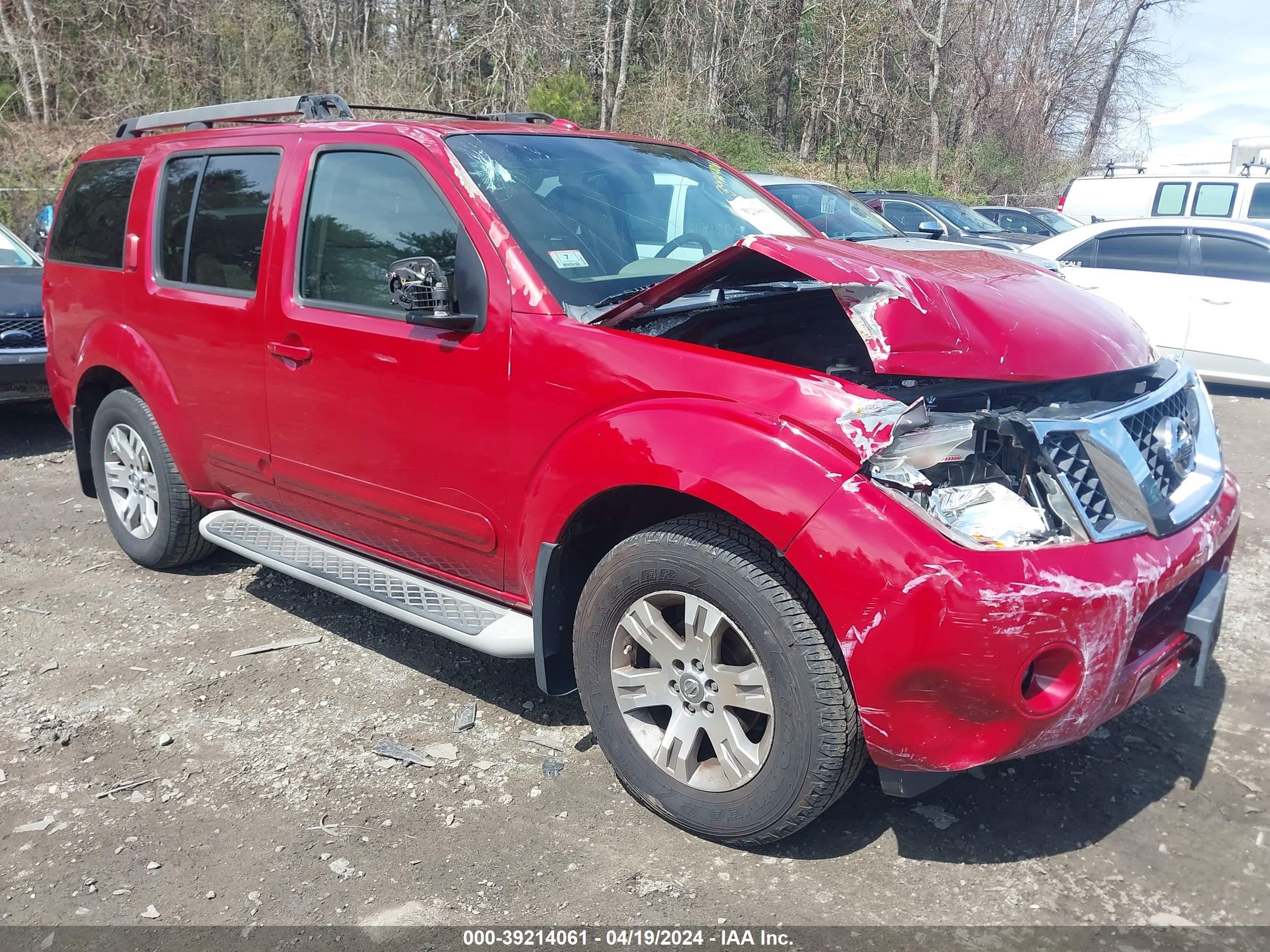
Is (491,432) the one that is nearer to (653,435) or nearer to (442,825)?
(653,435)

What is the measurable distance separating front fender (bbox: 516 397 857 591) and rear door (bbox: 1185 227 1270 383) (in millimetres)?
7927

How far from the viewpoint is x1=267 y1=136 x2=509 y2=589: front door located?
125 inches

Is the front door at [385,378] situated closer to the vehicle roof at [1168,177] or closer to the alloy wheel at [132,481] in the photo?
the alloy wheel at [132,481]

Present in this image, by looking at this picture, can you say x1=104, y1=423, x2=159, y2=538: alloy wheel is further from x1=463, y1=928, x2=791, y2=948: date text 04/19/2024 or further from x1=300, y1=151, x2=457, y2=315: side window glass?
x1=463, y1=928, x2=791, y2=948: date text 04/19/2024

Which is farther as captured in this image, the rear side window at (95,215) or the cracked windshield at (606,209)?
the rear side window at (95,215)

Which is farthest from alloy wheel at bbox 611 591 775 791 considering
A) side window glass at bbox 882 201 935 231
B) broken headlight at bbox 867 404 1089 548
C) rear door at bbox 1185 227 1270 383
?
side window glass at bbox 882 201 935 231

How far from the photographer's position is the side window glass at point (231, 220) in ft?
12.9

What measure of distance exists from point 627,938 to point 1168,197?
1579cm

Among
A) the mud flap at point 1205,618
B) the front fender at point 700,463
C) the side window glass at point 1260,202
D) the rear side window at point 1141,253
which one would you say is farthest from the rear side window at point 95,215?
the side window glass at point 1260,202

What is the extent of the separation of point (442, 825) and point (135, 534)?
2.81 meters

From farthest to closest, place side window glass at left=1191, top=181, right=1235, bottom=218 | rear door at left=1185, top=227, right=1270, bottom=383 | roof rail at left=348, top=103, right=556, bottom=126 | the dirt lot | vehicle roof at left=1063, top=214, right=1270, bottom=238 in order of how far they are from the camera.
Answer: side window glass at left=1191, top=181, right=1235, bottom=218 → vehicle roof at left=1063, top=214, right=1270, bottom=238 → rear door at left=1185, top=227, right=1270, bottom=383 → roof rail at left=348, top=103, right=556, bottom=126 → the dirt lot

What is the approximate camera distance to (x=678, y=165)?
4.14 m

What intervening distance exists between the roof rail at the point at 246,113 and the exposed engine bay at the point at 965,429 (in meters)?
1.79

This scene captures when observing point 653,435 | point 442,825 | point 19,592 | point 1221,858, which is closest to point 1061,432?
point 653,435
